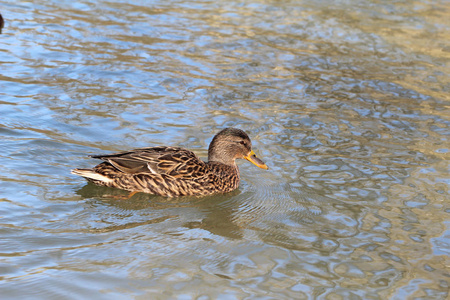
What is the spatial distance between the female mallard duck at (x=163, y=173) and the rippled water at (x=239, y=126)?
0.17m

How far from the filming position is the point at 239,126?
352 inches

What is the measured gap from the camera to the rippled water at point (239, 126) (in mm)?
5277

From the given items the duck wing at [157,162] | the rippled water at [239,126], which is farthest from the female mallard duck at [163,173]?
the rippled water at [239,126]

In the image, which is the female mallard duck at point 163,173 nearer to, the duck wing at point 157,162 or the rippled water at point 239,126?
the duck wing at point 157,162

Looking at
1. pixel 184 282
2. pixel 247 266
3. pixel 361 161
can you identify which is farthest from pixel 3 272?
pixel 361 161

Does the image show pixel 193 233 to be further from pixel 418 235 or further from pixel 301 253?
pixel 418 235

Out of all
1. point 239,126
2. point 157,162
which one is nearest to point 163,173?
point 157,162

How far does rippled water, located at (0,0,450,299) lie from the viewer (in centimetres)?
528

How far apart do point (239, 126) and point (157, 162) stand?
2123mm

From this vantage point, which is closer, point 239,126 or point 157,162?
point 157,162

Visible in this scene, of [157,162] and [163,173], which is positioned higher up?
[157,162]

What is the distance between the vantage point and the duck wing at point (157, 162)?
6.98 m

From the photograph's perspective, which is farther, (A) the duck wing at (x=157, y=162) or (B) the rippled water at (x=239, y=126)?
(A) the duck wing at (x=157, y=162)

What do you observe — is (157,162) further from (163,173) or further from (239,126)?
(239,126)
